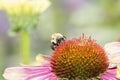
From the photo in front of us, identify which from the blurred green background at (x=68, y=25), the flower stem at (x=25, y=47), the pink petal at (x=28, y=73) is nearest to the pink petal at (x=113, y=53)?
the pink petal at (x=28, y=73)

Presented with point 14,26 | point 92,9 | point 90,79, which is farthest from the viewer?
point 92,9

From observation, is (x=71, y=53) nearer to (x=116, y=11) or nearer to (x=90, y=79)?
(x=90, y=79)

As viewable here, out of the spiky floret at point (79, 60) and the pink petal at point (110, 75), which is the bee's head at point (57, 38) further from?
the pink petal at point (110, 75)

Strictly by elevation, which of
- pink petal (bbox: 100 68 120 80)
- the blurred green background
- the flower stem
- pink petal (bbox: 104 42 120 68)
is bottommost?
pink petal (bbox: 100 68 120 80)

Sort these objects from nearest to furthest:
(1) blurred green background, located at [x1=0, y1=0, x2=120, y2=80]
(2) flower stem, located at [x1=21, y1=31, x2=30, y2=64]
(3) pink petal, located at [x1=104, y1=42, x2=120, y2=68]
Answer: (3) pink petal, located at [x1=104, y1=42, x2=120, y2=68] < (2) flower stem, located at [x1=21, y1=31, x2=30, y2=64] < (1) blurred green background, located at [x1=0, y1=0, x2=120, y2=80]

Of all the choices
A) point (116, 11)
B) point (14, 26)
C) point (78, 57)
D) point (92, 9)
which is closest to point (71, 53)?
point (78, 57)

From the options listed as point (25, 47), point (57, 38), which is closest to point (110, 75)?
point (57, 38)

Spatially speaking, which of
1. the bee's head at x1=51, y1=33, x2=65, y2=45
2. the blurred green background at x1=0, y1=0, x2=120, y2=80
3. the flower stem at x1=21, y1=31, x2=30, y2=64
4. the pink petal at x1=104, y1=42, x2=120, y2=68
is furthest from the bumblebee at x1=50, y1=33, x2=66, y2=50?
the blurred green background at x1=0, y1=0, x2=120, y2=80

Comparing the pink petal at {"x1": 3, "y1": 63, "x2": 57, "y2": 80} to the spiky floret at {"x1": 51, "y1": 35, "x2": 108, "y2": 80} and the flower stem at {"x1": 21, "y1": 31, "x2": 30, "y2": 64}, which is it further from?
the flower stem at {"x1": 21, "y1": 31, "x2": 30, "y2": 64}
